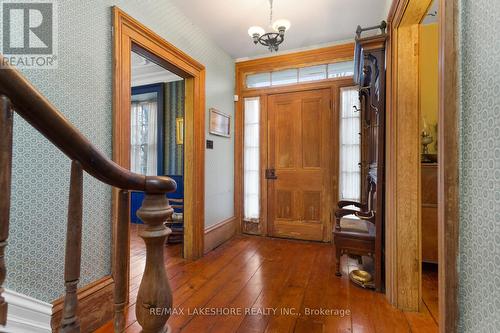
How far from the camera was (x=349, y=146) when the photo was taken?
3.24m

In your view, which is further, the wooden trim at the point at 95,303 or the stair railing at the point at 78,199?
the wooden trim at the point at 95,303

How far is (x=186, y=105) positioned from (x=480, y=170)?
2.66 meters

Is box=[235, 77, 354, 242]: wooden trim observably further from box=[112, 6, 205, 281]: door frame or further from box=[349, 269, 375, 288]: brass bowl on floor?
box=[349, 269, 375, 288]: brass bowl on floor

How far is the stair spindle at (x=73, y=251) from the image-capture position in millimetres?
596

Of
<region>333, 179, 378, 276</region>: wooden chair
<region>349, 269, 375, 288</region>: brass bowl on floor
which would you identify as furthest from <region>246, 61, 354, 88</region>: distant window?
<region>349, 269, 375, 288</region>: brass bowl on floor

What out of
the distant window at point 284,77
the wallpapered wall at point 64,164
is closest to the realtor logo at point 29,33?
the wallpapered wall at point 64,164

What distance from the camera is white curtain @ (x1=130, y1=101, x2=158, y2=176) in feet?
14.8

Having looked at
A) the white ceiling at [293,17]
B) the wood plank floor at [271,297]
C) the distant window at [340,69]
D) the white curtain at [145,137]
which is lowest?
the wood plank floor at [271,297]

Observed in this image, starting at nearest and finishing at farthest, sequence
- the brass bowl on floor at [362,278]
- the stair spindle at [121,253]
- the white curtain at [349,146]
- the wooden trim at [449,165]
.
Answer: the stair spindle at [121,253] → the wooden trim at [449,165] → the brass bowl on floor at [362,278] → the white curtain at [349,146]

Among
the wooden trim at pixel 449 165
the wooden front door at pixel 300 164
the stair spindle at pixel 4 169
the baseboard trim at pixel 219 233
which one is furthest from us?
the wooden front door at pixel 300 164

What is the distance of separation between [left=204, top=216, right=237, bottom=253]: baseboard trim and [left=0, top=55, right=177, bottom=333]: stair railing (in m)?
2.35

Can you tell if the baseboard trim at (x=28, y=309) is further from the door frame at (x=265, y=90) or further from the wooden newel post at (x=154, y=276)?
the door frame at (x=265, y=90)

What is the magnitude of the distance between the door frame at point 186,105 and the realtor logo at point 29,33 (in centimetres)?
40

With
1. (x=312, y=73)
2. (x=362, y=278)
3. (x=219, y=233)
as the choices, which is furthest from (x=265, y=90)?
(x=362, y=278)
